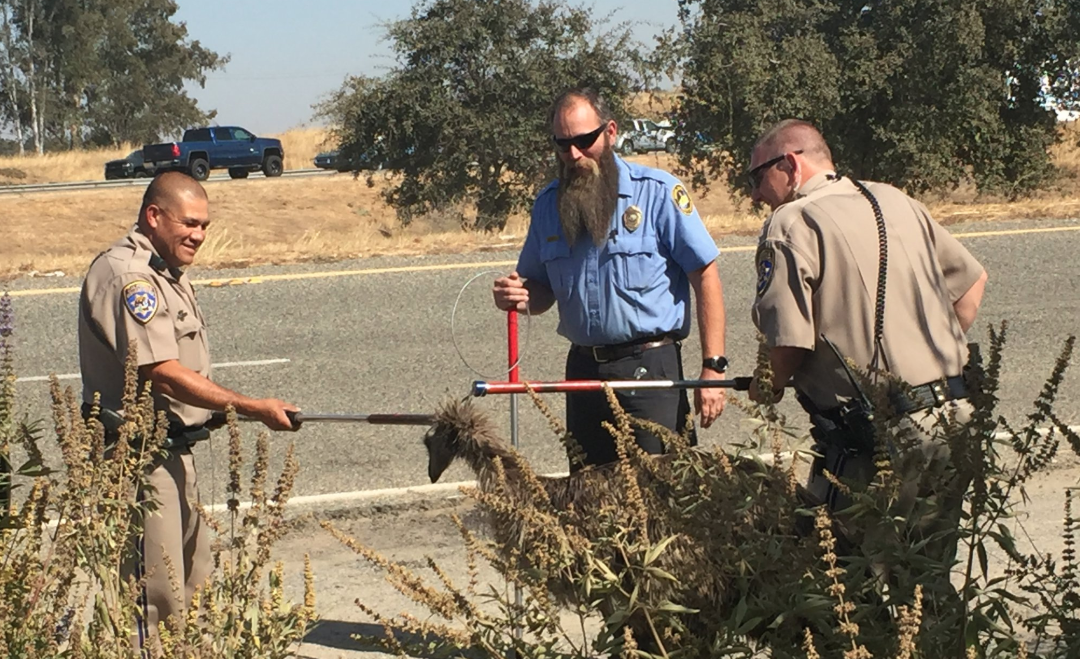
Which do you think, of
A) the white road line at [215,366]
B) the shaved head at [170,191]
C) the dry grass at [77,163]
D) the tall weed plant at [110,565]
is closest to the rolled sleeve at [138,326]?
the shaved head at [170,191]

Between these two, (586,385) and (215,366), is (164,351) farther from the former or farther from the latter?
(215,366)

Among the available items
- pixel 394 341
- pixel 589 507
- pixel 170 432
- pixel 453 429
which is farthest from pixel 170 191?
pixel 394 341

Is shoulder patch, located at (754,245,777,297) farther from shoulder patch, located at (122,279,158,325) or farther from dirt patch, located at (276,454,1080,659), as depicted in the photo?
dirt patch, located at (276,454,1080,659)

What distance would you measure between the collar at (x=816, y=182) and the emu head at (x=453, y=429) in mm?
1169

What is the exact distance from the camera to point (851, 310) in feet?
12.2

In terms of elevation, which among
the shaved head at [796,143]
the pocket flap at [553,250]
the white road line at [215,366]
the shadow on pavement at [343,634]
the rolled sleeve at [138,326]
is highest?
the shaved head at [796,143]

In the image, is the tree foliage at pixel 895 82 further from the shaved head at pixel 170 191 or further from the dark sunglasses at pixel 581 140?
the shaved head at pixel 170 191

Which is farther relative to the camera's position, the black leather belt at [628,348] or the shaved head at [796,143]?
the black leather belt at [628,348]

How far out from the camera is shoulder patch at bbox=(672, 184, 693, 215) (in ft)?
16.2

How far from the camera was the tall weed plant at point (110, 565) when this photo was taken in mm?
2928

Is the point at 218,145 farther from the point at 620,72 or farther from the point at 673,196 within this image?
the point at 673,196

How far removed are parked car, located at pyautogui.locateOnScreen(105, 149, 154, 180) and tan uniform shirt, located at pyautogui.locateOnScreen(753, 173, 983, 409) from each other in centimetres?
4206

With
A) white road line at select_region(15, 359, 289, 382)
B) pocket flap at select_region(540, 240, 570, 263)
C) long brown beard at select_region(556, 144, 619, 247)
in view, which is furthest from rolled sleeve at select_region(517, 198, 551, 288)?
white road line at select_region(15, 359, 289, 382)

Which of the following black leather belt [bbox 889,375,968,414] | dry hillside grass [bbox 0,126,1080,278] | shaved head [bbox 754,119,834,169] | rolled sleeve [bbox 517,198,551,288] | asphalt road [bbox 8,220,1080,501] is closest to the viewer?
black leather belt [bbox 889,375,968,414]
